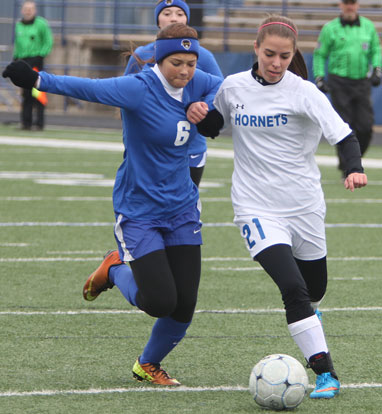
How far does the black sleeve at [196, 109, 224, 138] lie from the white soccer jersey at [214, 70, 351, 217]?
115mm

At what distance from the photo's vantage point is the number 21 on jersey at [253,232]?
5117mm

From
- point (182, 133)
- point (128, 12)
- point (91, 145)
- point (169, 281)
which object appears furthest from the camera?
point (128, 12)

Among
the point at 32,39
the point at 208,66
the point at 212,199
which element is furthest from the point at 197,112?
the point at 32,39

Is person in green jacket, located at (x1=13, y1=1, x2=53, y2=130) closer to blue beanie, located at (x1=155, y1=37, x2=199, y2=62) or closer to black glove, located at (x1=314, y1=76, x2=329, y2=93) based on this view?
black glove, located at (x1=314, y1=76, x2=329, y2=93)

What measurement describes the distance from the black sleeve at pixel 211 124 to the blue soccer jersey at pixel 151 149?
0.05m

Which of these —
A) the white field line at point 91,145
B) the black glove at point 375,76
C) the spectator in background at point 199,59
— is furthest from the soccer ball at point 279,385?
the white field line at point 91,145

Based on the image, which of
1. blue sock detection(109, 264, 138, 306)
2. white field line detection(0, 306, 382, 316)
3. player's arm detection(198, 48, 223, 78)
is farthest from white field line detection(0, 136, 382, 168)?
blue sock detection(109, 264, 138, 306)

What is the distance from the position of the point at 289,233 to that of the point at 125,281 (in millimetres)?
959

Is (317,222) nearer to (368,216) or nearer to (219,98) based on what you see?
(219,98)

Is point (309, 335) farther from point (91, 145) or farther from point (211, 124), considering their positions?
point (91, 145)

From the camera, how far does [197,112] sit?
16.9 feet

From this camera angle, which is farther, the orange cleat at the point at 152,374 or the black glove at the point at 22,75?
the orange cleat at the point at 152,374

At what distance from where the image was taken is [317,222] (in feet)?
17.3

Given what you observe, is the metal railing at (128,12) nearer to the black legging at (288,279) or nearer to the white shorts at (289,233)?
the white shorts at (289,233)
